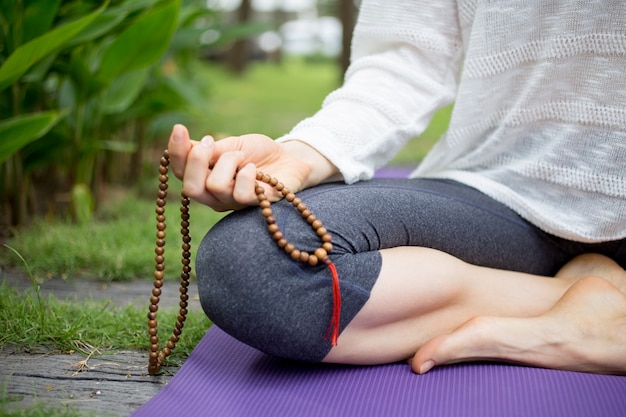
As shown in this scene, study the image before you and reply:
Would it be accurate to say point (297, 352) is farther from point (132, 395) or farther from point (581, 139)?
point (581, 139)

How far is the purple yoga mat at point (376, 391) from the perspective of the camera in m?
0.82

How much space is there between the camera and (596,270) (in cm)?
105

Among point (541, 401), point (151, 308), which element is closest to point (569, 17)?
point (541, 401)

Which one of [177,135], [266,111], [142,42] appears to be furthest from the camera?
[266,111]

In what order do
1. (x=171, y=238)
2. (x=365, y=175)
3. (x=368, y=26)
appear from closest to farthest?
1. (x=365, y=175)
2. (x=368, y=26)
3. (x=171, y=238)

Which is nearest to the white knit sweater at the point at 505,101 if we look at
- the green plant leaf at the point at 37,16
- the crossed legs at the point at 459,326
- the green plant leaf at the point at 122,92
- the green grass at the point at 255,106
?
the crossed legs at the point at 459,326

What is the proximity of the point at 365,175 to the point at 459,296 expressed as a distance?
23cm

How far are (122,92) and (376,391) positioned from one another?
1.28m

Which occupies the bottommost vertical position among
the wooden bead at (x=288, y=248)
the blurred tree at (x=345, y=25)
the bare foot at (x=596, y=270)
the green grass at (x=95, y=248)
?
the blurred tree at (x=345, y=25)

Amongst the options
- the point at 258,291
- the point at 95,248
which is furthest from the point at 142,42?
the point at 258,291

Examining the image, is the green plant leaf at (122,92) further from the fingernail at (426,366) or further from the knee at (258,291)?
the fingernail at (426,366)

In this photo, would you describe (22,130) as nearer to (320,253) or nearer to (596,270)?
(320,253)

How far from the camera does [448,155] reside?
1194 millimetres

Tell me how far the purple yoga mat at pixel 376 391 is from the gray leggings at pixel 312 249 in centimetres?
5
